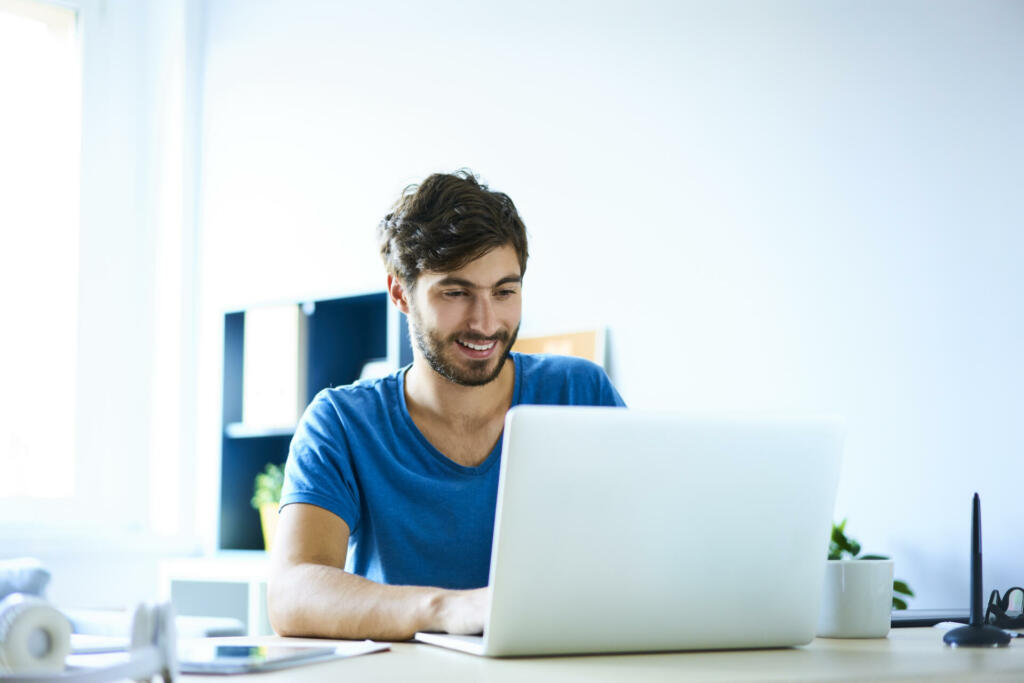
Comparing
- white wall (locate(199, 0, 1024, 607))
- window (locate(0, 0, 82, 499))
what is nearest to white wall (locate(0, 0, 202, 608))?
window (locate(0, 0, 82, 499))

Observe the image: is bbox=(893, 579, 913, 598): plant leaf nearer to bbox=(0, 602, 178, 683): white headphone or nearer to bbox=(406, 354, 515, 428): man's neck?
bbox=(406, 354, 515, 428): man's neck

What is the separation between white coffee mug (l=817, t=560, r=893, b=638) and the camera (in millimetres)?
1322

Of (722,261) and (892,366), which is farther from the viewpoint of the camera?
(722,261)

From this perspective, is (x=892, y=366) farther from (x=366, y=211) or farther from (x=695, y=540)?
(x=366, y=211)

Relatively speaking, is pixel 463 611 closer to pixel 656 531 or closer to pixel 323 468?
pixel 656 531

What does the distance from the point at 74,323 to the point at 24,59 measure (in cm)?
102

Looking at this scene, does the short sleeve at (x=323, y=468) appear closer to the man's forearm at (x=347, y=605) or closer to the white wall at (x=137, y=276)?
the man's forearm at (x=347, y=605)

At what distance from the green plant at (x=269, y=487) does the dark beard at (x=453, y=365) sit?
6.65ft

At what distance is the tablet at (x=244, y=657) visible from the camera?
95 cm

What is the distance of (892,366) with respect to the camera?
2.33 metres

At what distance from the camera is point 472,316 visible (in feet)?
5.70

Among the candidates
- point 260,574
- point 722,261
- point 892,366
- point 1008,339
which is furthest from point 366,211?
point 1008,339

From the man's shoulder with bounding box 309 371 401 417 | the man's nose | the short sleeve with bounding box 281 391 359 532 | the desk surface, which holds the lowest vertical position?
the desk surface

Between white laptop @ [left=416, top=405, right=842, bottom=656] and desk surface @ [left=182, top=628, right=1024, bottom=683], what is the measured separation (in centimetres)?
3
